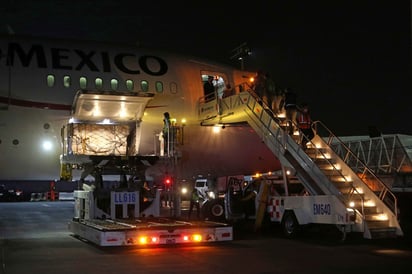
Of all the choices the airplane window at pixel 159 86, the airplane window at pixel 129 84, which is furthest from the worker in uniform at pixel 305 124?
the airplane window at pixel 129 84

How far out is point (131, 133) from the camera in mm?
17938

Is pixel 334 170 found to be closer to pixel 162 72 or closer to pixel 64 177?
pixel 162 72

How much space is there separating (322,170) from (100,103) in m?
6.61

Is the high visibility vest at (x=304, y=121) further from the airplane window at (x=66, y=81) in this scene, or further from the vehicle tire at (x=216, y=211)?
the airplane window at (x=66, y=81)

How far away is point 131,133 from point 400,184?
11.5m

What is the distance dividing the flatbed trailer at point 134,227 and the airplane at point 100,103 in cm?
→ 132

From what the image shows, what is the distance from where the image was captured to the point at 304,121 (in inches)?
674

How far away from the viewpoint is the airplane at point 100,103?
1695 centimetres

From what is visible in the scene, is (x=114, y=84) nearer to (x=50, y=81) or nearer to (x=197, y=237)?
(x=50, y=81)

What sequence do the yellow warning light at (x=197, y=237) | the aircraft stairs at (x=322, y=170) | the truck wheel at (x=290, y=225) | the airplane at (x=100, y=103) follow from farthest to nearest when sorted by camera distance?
the airplane at (x=100, y=103), the truck wheel at (x=290, y=225), the aircraft stairs at (x=322, y=170), the yellow warning light at (x=197, y=237)

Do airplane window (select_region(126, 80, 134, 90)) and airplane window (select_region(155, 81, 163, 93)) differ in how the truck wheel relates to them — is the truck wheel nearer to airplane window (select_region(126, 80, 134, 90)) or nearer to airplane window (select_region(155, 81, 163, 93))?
airplane window (select_region(155, 81, 163, 93))

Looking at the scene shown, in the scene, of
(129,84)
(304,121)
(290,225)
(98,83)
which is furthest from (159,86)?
(290,225)

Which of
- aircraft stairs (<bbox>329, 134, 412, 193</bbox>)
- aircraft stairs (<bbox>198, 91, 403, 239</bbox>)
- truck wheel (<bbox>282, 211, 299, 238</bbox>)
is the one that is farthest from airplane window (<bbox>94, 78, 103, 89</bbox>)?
aircraft stairs (<bbox>329, 134, 412, 193</bbox>)

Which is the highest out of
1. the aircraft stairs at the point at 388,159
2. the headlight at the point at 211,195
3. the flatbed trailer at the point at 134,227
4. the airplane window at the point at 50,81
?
the airplane window at the point at 50,81
